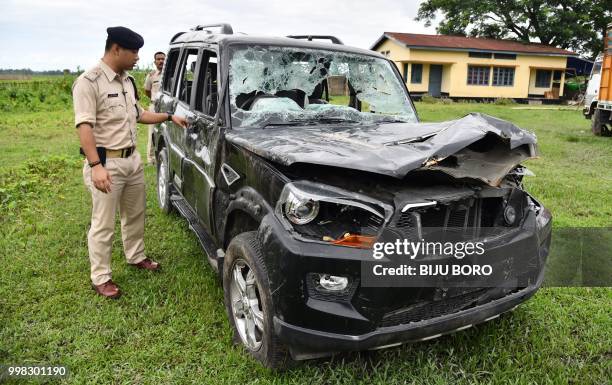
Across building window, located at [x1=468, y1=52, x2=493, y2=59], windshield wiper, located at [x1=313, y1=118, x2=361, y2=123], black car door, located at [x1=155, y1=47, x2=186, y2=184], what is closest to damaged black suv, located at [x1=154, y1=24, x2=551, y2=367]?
windshield wiper, located at [x1=313, y1=118, x2=361, y2=123]

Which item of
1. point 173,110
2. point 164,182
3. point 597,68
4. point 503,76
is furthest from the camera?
point 503,76

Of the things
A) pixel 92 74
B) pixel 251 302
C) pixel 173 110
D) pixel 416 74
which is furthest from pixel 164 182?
pixel 416 74

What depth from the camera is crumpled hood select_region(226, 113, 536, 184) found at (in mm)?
2354

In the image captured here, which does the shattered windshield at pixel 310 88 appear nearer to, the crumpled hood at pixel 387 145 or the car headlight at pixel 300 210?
the crumpled hood at pixel 387 145

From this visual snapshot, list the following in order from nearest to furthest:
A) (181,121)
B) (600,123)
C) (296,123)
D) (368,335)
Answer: (368,335), (296,123), (181,121), (600,123)

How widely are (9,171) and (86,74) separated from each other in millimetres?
5598

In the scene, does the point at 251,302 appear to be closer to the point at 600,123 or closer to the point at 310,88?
the point at 310,88

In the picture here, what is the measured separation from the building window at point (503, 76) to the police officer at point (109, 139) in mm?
30922

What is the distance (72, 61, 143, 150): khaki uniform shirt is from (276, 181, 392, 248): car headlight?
1.83m

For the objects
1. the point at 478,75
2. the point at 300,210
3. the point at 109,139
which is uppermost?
the point at 109,139

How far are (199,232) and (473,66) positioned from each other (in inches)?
1185

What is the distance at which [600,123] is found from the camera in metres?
13.8

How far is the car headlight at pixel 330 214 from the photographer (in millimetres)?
2305

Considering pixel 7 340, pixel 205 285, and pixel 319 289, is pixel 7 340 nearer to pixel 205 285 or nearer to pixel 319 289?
pixel 205 285
